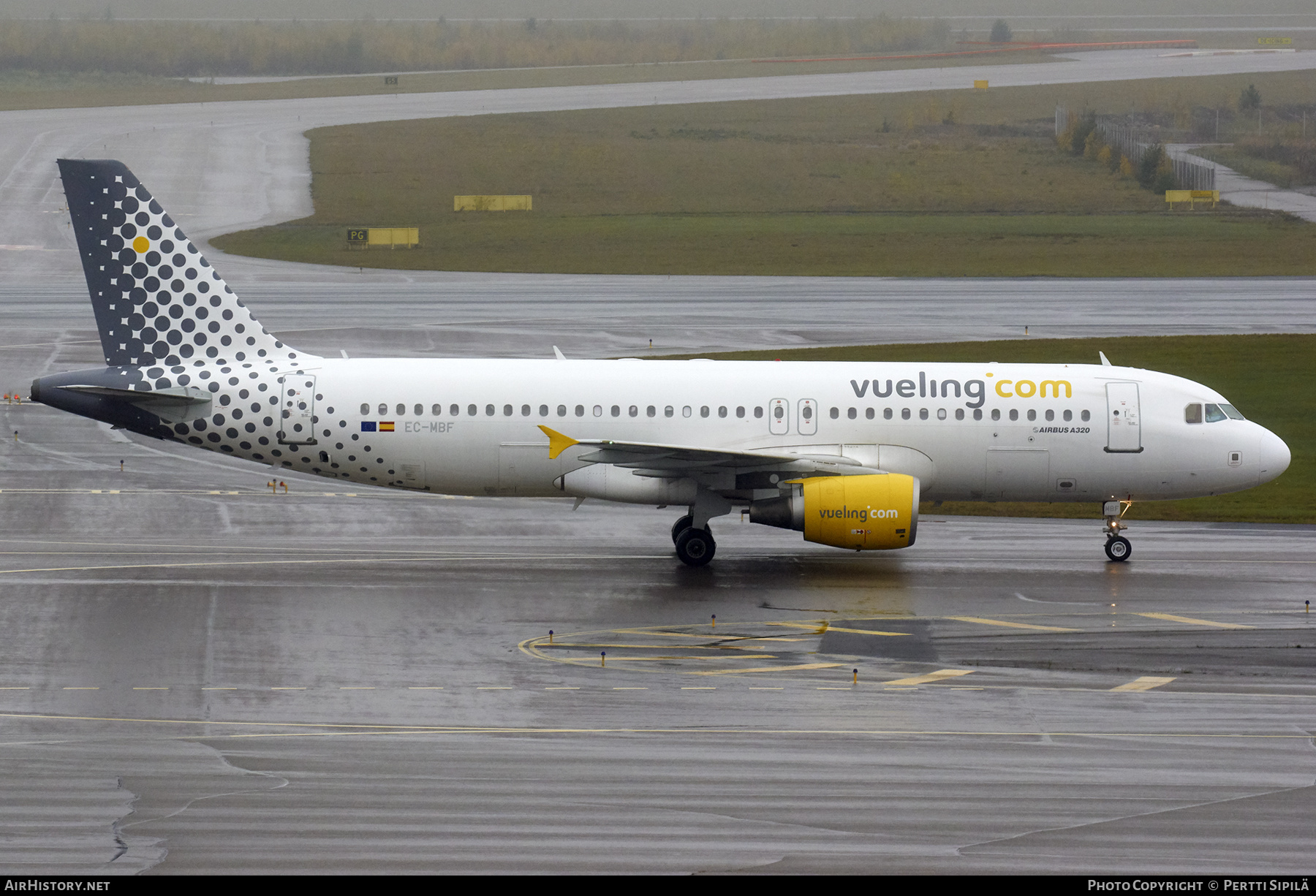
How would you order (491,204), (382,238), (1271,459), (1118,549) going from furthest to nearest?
(491,204), (382,238), (1271,459), (1118,549)

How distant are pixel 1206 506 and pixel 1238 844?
22660mm

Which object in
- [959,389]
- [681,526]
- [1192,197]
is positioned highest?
[1192,197]

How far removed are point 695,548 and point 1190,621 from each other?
9.54 meters

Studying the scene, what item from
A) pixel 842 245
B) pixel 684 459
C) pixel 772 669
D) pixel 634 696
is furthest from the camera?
pixel 842 245

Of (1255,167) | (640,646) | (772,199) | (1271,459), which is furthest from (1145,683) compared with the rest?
(1255,167)

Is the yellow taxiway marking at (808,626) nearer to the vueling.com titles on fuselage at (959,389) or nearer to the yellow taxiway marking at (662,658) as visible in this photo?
the yellow taxiway marking at (662,658)

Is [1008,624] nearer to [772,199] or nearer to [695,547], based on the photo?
[695,547]

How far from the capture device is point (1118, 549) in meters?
31.6

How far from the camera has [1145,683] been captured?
2286cm

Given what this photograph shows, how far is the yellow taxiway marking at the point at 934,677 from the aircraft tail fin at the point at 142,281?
15534mm

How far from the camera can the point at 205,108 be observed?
428 feet

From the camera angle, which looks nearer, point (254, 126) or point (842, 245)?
point (842, 245)

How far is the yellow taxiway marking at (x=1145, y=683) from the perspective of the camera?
22.6 metres

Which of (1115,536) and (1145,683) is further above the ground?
(1115,536)
